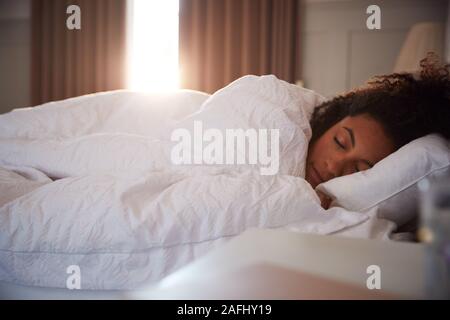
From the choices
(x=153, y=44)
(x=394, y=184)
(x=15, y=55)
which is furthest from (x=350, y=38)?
(x=15, y=55)

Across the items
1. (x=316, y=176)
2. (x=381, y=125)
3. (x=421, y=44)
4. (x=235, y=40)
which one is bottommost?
(x=316, y=176)

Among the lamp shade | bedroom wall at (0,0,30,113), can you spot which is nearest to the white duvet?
the lamp shade

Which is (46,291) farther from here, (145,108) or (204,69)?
(204,69)

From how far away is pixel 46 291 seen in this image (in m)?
0.61

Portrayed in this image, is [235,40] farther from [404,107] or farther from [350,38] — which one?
[404,107]

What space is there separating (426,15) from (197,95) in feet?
4.97

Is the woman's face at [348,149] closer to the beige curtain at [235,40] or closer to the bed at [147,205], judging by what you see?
the bed at [147,205]

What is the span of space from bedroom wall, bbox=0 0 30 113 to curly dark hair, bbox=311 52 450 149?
2.46 m

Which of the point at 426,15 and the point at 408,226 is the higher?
the point at 426,15

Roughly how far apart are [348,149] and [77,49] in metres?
2.31

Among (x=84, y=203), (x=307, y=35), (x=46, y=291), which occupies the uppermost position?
(x=307, y=35)

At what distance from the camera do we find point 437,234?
0.25m

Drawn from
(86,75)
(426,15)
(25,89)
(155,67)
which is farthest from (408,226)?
(25,89)

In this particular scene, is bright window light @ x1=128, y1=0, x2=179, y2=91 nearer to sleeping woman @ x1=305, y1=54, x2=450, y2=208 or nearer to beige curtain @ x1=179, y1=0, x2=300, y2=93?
beige curtain @ x1=179, y1=0, x2=300, y2=93
